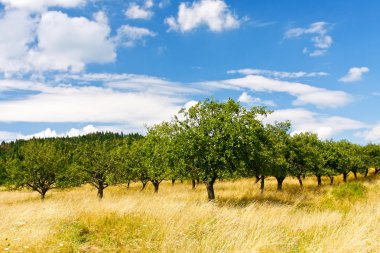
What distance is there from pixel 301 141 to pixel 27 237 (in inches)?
1580

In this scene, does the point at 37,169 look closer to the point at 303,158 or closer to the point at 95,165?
the point at 95,165

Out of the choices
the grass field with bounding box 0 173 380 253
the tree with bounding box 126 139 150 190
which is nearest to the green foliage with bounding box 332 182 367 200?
the grass field with bounding box 0 173 380 253

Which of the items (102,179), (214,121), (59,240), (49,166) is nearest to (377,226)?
(59,240)

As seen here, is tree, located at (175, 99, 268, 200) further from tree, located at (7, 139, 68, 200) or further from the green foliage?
tree, located at (7, 139, 68, 200)

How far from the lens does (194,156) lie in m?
23.3

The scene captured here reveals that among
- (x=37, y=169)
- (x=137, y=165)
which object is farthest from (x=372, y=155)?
(x=37, y=169)

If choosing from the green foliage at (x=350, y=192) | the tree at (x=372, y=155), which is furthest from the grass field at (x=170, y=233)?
the tree at (x=372, y=155)

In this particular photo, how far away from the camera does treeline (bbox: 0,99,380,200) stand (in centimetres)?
2297

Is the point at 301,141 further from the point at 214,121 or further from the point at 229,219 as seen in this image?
the point at 229,219

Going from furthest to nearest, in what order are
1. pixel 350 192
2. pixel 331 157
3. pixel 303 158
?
1. pixel 331 157
2. pixel 303 158
3. pixel 350 192

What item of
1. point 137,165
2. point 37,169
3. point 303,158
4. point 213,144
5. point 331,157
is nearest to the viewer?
point 213,144

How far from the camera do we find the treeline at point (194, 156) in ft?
75.4

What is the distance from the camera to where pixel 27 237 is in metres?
8.72

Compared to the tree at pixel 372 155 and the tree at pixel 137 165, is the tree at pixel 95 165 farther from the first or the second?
the tree at pixel 372 155
